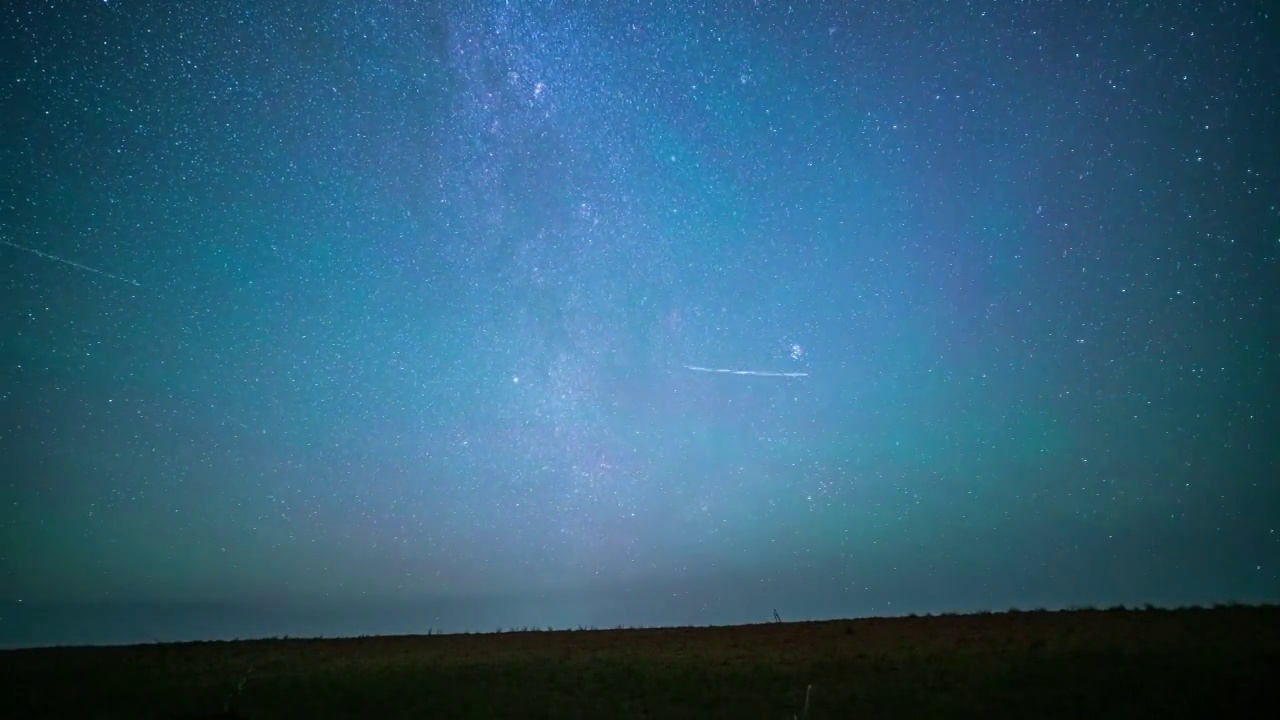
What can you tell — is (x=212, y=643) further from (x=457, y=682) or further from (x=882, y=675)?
(x=882, y=675)

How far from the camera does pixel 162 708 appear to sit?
68.7 ft

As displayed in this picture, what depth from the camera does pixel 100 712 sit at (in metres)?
20.8

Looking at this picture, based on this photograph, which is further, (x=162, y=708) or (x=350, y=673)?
(x=350, y=673)

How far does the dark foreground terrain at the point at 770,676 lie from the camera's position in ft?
53.4

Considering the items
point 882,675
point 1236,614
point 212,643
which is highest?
point 1236,614

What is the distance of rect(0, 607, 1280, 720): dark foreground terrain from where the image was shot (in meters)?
16.3

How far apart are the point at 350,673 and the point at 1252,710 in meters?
26.2

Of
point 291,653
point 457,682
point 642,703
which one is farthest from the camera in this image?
point 291,653

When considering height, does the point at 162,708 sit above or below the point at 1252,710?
below

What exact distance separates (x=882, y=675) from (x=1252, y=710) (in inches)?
314

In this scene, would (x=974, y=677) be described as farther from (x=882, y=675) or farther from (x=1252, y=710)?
(x=1252, y=710)

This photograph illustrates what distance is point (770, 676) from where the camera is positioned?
20984mm

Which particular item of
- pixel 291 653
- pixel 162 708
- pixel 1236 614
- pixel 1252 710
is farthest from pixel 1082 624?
pixel 291 653

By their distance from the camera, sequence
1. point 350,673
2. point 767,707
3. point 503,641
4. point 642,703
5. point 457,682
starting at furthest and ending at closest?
1. point 503,641
2. point 350,673
3. point 457,682
4. point 642,703
5. point 767,707
